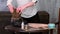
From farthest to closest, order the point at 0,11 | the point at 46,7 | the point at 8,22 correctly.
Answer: the point at 46,7 < the point at 0,11 < the point at 8,22

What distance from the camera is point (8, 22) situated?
2740 millimetres

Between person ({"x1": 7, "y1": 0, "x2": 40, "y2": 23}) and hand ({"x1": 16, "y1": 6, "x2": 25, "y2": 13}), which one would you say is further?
person ({"x1": 7, "y1": 0, "x2": 40, "y2": 23})

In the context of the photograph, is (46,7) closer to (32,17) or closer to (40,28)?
(32,17)

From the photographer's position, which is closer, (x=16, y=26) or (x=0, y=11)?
(x=16, y=26)

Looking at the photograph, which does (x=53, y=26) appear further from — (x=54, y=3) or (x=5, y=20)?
(x=54, y=3)

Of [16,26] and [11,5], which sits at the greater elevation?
[11,5]

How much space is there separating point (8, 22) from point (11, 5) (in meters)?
0.57

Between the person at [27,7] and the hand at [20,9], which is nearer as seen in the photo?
the hand at [20,9]

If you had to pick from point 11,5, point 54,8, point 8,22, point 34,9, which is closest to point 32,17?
point 34,9

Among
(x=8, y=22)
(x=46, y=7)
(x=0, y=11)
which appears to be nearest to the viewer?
(x=8, y=22)

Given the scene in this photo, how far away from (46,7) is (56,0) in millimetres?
Result: 245

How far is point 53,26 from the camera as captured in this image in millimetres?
1967

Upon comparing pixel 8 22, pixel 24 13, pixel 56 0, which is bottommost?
pixel 8 22

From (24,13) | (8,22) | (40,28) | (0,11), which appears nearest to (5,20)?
(8,22)
